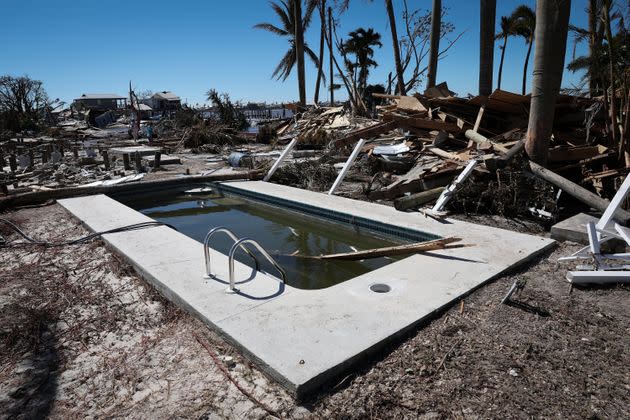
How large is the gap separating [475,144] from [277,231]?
160 inches

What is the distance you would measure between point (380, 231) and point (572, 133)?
171 inches

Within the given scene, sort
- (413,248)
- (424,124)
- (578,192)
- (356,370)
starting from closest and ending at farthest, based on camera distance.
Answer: (356,370), (413,248), (578,192), (424,124)

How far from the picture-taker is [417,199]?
6648 millimetres

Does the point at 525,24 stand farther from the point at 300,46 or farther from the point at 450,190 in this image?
the point at 450,190

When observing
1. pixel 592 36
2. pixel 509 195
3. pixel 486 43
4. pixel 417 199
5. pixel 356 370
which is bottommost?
pixel 356 370

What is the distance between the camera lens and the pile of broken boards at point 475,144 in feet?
21.6

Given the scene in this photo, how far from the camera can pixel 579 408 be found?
→ 226 centimetres

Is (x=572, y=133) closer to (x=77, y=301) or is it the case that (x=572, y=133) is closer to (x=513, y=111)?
(x=513, y=111)

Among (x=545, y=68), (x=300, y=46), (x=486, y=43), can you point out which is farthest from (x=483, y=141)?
(x=300, y=46)

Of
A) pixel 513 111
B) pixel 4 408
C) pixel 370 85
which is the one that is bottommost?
pixel 4 408

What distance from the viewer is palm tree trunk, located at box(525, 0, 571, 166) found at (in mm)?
5969

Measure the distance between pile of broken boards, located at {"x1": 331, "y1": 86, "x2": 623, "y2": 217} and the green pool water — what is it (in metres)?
1.15

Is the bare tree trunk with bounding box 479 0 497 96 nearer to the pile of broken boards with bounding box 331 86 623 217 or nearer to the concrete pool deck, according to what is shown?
the pile of broken boards with bounding box 331 86 623 217

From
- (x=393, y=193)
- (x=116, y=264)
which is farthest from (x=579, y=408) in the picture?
(x=393, y=193)
